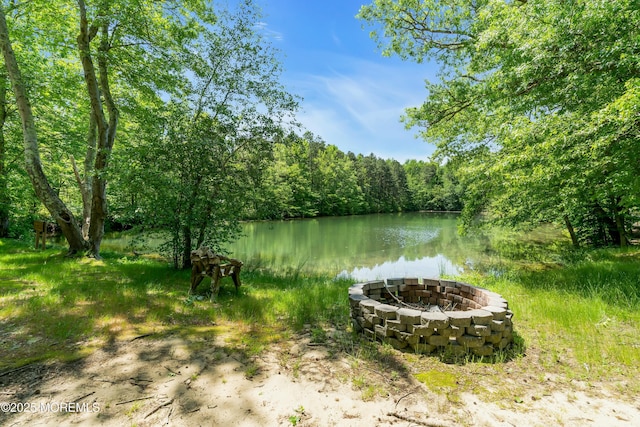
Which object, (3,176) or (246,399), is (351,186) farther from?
(246,399)

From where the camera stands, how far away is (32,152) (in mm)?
6668

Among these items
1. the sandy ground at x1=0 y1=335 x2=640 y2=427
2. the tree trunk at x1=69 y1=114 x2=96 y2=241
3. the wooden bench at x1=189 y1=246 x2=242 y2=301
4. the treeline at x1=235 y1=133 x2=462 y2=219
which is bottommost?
the sandy ground at x1=0 y1=335 x2=640 y2=427

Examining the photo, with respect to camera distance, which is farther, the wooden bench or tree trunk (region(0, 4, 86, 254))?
tree trunk (region(0, 4, 86, 254))

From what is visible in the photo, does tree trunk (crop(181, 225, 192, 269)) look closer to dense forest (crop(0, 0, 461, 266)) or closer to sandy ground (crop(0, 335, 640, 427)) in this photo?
dense forest (crop(0, 0, 461, 266))

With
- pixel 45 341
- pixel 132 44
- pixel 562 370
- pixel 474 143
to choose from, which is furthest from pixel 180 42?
pixel 562 370

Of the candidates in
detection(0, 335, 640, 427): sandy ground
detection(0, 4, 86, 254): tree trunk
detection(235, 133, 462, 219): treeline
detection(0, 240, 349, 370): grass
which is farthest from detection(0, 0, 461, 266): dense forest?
detection(235, 133, 462, 219): treeline

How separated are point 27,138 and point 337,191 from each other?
39.7 m

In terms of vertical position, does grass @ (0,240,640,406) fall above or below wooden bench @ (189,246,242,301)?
below

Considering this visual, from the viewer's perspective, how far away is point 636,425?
1978 mm

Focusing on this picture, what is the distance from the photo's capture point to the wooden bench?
4.77 meters

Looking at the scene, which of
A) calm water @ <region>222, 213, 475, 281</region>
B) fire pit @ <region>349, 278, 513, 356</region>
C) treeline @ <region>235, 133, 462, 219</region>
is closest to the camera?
fire pit @ <region>349, 278, 513, 356</region>

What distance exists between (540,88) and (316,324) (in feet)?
20.2

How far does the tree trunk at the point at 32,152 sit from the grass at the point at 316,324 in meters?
1.23

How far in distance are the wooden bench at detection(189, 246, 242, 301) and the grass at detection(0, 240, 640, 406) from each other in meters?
0.23
